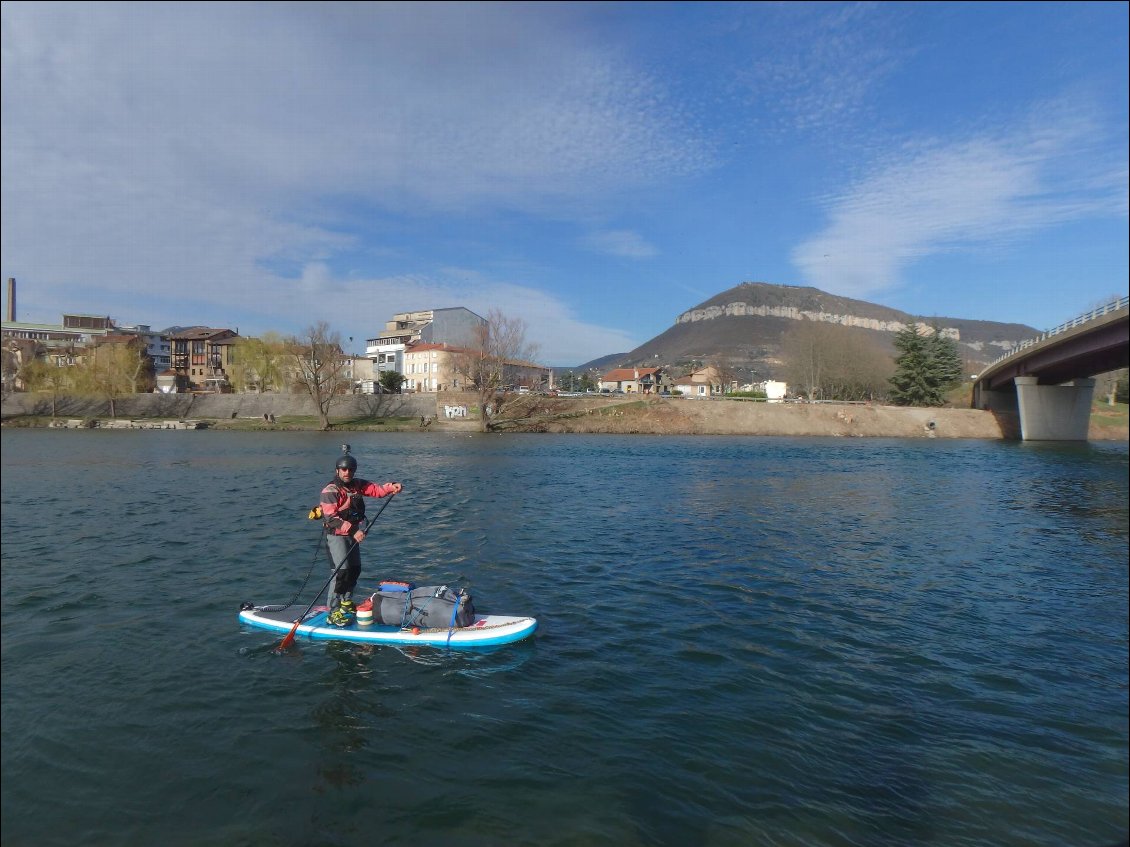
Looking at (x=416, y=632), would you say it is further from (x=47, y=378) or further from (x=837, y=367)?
(x=837, y=367)

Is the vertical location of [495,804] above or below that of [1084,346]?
below

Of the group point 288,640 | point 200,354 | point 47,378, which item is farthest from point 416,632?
point 200,354

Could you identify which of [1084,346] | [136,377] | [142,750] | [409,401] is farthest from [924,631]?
[136,377]

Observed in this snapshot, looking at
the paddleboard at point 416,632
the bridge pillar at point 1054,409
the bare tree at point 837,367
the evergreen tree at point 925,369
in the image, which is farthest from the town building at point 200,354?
the bridge pillar at point 1054,409

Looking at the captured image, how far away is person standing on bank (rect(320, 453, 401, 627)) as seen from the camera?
452 inches

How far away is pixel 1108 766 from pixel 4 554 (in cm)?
2491

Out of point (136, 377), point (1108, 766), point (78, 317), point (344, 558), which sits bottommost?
point (1108, 766)

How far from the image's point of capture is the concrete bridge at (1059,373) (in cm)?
5084

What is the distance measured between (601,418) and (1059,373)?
2041 inches

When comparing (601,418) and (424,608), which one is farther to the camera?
(601,418)

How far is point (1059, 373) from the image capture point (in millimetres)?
67312

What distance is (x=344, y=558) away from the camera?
11.6 metres

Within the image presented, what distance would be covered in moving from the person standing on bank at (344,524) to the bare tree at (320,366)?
71945 mm

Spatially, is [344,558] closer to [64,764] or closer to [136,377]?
[64,764]
